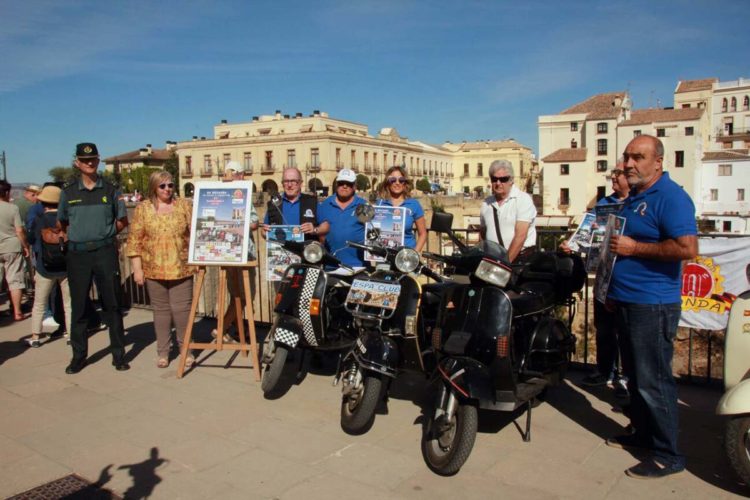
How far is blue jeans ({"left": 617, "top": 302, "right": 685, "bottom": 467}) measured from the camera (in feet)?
11.6

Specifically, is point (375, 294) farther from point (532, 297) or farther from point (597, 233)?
point (597, 233)

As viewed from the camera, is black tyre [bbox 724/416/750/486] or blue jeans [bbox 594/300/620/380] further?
Answer: blue jeans [bbox 594/300/620/380]

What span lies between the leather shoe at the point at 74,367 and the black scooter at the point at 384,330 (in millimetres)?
3049

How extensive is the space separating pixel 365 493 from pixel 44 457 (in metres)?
2.14

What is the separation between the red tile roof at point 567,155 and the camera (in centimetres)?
6391

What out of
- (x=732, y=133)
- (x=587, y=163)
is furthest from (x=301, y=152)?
(x=732, y=133)

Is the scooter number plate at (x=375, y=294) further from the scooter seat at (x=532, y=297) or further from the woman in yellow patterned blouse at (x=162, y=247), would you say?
the woman in yellow patterned blouse at (x=162, y=247)

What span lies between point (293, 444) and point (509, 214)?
253 cm

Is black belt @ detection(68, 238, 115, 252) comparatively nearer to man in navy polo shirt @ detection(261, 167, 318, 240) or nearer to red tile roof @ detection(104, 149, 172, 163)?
man in navy polo shirt @ detection(261, 167, 318, 240)

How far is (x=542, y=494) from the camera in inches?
133

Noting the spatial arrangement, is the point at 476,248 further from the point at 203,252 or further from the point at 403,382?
the point at 203,252

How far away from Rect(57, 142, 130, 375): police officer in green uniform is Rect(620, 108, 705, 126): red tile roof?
63.2 meters

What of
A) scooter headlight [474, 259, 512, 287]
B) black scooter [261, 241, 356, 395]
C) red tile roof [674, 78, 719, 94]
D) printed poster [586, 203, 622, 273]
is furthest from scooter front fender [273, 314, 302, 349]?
red tile roof [674, 78, 719, 94]


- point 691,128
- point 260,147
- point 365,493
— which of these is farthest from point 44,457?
point 260,147
